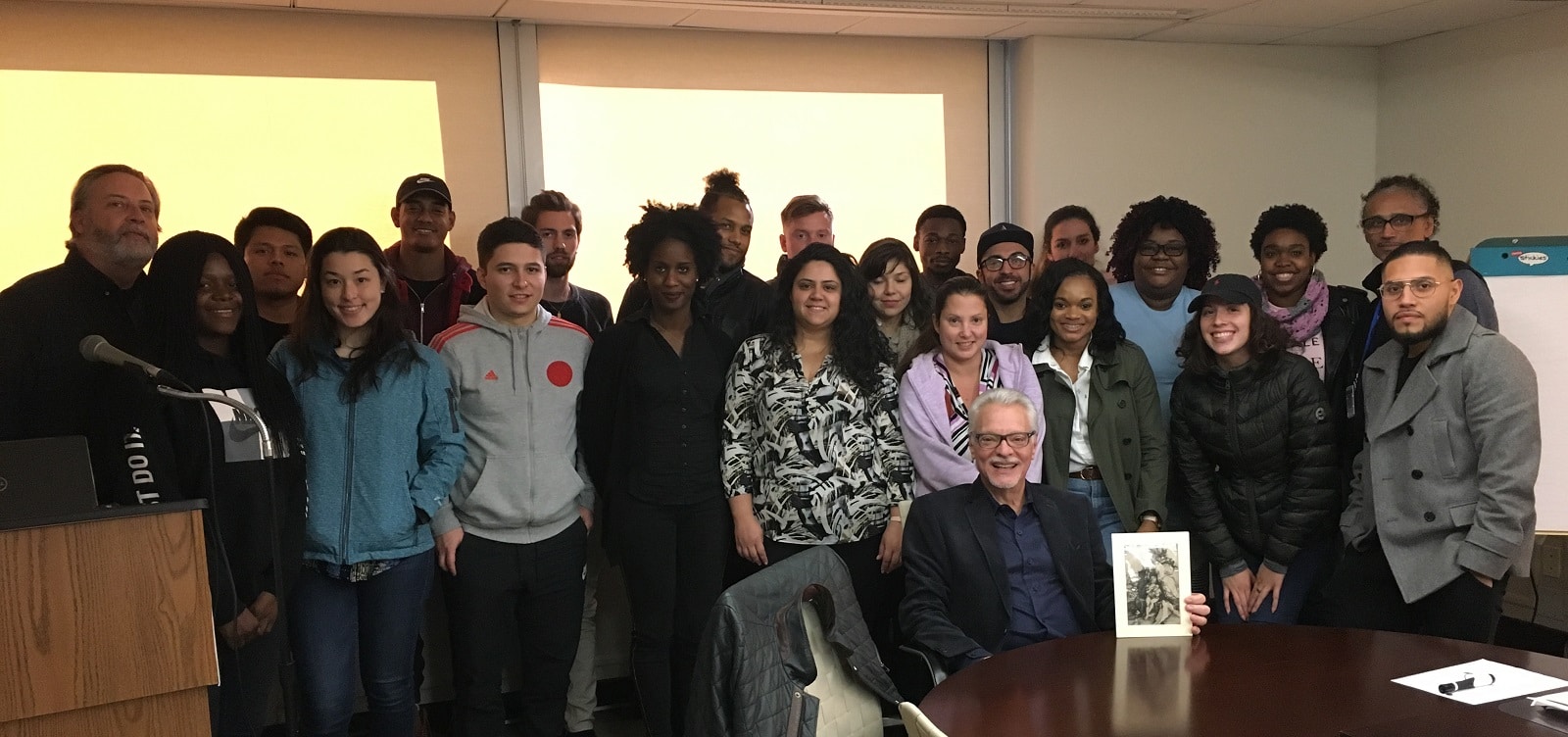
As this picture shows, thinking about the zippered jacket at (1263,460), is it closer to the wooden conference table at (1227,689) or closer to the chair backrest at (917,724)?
the wooden conference table at (1227,689)

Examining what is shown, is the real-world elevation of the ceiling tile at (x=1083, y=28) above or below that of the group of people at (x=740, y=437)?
above

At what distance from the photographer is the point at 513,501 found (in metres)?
3.29

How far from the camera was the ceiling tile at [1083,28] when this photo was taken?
561 centimetres

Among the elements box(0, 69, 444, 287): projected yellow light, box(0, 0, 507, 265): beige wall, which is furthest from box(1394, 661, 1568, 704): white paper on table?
box(0, 69, 444, 287): projected yellow light

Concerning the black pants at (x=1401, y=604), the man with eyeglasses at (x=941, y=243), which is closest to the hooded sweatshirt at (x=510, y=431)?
the man with eyeglasses at (x=941, y=243)

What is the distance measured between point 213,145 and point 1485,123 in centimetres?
629

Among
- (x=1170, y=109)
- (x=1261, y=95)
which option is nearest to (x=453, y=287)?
(x=1170, y=109)

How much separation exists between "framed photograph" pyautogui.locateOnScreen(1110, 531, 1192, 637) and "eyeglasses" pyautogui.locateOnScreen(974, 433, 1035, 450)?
34cm

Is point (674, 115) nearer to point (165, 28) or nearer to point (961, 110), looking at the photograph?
point (961, 110)

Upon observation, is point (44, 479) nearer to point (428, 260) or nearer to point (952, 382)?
point (428, 260)

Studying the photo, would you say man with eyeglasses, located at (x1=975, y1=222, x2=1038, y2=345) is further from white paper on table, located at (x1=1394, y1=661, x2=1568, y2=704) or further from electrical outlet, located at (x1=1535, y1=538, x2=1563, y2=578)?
electrical outlet, located at (x1=1535, y1=538, x2=1563, y2=578)

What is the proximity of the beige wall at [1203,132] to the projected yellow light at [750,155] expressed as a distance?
1.96ft

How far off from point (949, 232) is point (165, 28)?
347 centimetres

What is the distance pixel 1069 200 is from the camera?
19.9 ft
